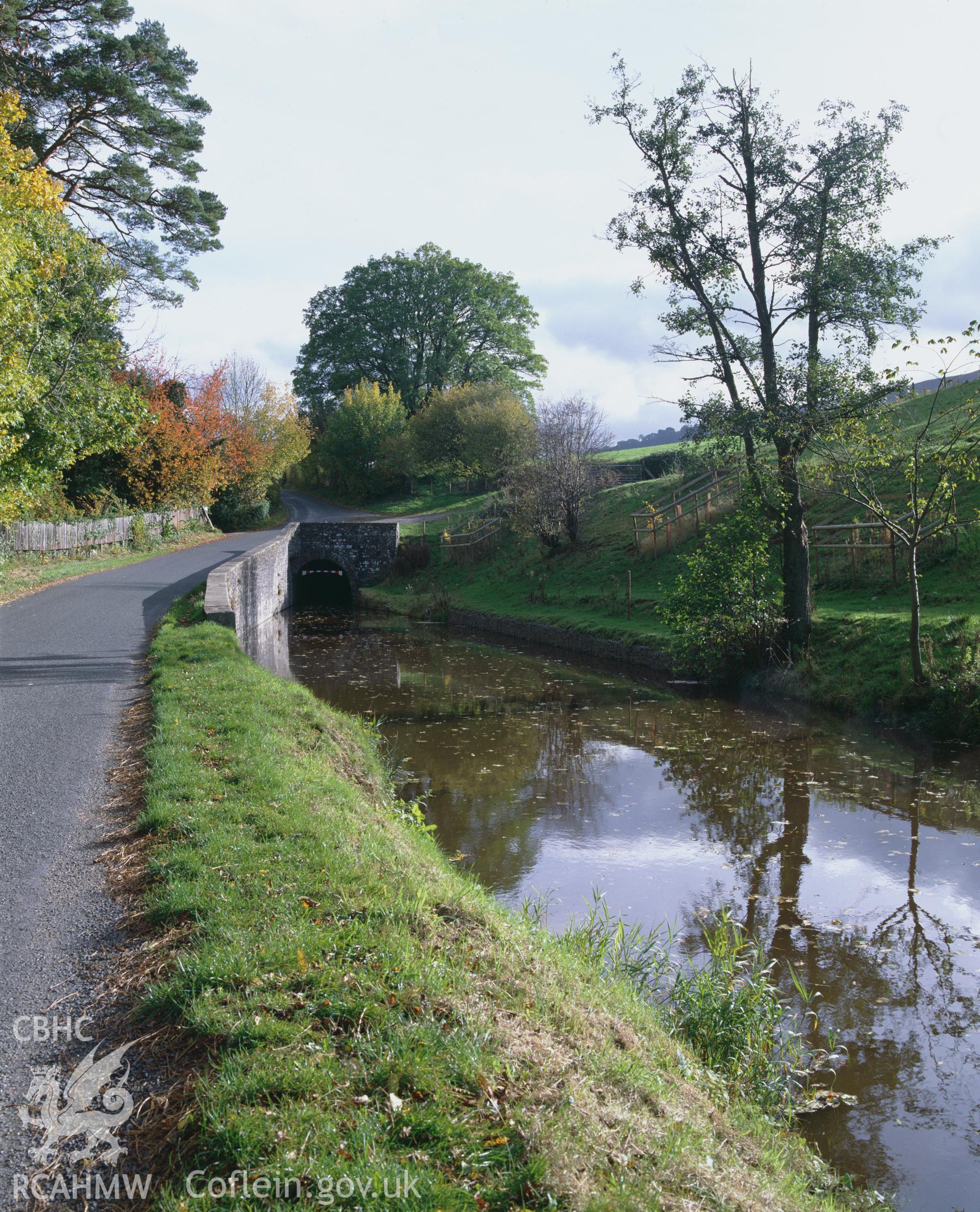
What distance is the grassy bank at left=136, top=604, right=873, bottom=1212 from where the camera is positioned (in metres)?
2.87

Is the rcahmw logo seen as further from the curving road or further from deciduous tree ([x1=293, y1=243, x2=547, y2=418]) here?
deciduous tree ([x1=293, y1=243, x2=547, y2=418])

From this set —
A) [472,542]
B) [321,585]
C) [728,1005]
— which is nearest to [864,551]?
[728,1005]

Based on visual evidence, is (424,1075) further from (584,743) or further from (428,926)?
(584,743)

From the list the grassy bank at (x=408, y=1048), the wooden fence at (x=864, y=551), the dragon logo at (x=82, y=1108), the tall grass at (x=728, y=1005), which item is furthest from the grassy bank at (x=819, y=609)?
the dragon logo at (x=82, y=1108)

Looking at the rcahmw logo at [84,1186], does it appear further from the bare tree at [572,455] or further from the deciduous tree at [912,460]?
the bare tree at [572,455]

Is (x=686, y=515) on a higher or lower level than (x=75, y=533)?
higher

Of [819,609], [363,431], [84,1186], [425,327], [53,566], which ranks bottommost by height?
[84,1186]

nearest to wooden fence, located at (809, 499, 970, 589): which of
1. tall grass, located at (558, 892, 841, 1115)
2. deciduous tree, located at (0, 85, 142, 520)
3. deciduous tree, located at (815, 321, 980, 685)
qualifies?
deciduous tree, located at (815, 321, 980, 685)

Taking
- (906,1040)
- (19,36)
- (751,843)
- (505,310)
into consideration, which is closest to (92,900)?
(906,1040)

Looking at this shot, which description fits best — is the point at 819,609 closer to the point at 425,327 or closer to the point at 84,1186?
the point at 84,1186

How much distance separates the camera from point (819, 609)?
17.9 m

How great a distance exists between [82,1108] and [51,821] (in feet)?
10.7

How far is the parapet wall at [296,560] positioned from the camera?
20984 millimetres

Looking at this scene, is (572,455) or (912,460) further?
(572,455)
